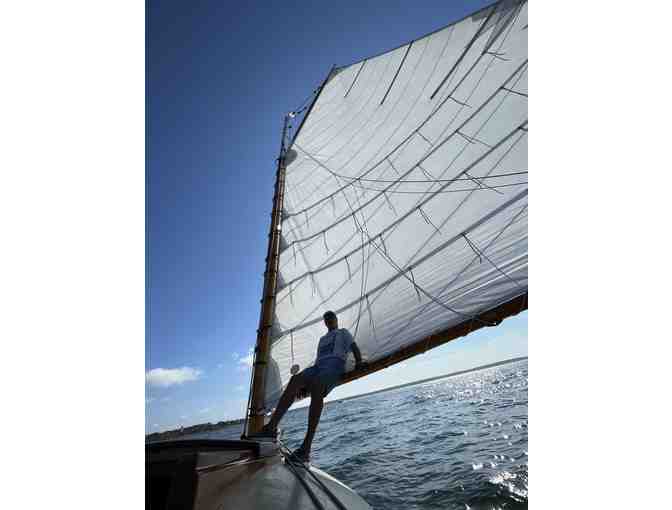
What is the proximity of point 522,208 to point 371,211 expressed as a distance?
135 cm

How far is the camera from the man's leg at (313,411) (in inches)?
73.5

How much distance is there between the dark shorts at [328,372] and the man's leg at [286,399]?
0.06 meters

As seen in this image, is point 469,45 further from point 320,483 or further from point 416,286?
point 320,483

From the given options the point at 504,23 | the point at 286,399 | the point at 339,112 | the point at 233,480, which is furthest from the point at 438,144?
the point at 233,480

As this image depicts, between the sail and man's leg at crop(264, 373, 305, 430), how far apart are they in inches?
12.6

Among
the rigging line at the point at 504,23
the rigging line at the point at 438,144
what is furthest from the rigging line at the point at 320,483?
the rigging line at the point at 504,23

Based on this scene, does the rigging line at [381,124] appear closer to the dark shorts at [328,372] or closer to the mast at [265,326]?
the mast at [265,326]

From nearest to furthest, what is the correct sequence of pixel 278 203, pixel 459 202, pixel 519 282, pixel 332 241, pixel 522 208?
pixel 519 282 < pixel 522 208 < pixel 459 202 < pixel 332 241 < pixel 278 203

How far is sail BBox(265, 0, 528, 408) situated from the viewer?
2039 mm

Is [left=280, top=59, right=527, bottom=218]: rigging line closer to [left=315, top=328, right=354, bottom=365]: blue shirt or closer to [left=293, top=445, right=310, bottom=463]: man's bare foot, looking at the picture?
[left=315, top=328, right=354, bottom=365]: blue shirt

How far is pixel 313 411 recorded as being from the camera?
192 centimetres
